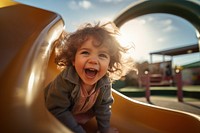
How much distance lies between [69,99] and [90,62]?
0.41 ft

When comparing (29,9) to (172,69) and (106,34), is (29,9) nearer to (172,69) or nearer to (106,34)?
(106,34)

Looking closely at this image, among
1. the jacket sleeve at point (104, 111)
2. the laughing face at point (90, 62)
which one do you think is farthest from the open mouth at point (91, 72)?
the jacket sleeve at point (104, 111)

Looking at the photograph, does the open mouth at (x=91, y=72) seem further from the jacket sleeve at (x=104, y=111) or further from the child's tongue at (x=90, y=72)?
the jacket sleeve at (x=104, y=111)

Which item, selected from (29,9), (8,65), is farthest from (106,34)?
(8,65)

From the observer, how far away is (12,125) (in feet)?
1.12

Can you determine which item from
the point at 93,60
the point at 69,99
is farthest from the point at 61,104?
the point at 93,60

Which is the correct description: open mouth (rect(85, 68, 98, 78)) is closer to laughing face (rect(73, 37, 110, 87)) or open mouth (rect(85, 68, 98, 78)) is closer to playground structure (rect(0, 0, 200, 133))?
laughing face (rect(73, 37, 110, 87))

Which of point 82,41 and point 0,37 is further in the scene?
point 82,41

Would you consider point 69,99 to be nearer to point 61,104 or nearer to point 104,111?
point 61,104

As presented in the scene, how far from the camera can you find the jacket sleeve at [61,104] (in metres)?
0.63

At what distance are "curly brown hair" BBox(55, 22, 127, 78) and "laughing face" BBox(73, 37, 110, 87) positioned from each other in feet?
0.06

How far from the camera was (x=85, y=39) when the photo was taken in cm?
71

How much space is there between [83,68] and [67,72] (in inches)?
2.6

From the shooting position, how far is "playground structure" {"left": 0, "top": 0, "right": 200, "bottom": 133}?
1.18ft
